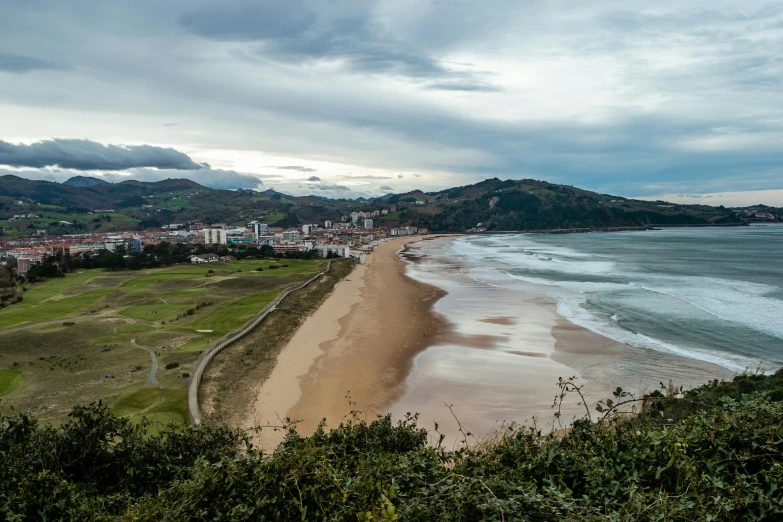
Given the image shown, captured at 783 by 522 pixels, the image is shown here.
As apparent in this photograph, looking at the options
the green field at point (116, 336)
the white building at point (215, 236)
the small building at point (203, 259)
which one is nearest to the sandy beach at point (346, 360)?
the green field at point (116, 336)

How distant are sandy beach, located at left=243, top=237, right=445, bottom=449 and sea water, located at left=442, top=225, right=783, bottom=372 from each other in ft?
31.9

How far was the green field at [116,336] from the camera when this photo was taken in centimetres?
1616

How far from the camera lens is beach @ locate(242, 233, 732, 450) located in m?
15.2

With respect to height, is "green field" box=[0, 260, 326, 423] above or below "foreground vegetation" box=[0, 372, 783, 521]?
below

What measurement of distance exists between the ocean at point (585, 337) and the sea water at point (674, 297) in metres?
0.08

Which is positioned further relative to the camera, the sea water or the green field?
the sea water

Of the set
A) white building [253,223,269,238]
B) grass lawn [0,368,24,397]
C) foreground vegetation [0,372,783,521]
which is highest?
white building [253,223,269,238]

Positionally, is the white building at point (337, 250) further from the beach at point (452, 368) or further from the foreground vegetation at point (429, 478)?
the foreground vegetation at point (429, 478)

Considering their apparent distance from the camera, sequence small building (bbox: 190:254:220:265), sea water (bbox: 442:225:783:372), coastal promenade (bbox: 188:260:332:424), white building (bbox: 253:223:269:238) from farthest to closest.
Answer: white building (bbox: 253:223:269:238) < small building (bbox: 190:254:220:265) < sea water (bbox: 442:225:783:372) < coastal promenade (bbox: 188:260:332:424)

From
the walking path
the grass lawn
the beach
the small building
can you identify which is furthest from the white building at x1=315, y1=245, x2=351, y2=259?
the grass lawn

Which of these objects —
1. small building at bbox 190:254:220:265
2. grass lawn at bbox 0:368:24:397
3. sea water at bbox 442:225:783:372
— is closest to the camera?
grass lawn at bbox 0:368:24:397

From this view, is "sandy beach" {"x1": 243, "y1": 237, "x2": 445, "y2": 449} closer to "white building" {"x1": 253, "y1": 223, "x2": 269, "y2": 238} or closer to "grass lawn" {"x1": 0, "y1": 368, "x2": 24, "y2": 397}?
"grass lawn" {"x1": 0, "y1": 368, "x2": 24, "y2": 397}

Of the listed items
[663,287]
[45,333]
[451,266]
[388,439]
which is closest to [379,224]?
[451,266]

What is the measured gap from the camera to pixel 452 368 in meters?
19.8
